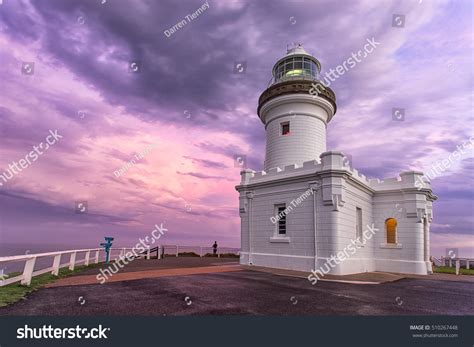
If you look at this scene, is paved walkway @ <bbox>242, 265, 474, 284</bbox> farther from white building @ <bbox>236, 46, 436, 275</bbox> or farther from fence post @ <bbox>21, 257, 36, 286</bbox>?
fence post @ <bbox>21, 257, 36, 286</bbox>

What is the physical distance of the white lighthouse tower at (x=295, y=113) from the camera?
18.6m

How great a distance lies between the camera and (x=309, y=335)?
5.14 m

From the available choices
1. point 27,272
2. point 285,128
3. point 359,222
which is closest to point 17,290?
point 27,272

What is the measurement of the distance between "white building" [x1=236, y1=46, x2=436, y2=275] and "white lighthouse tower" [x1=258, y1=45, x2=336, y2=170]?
0.20ft

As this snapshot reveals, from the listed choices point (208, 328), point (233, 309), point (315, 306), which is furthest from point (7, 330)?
point (315, 306)

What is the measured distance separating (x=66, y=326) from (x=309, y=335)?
4.14 meters

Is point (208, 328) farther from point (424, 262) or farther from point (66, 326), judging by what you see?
point (424, 262)
